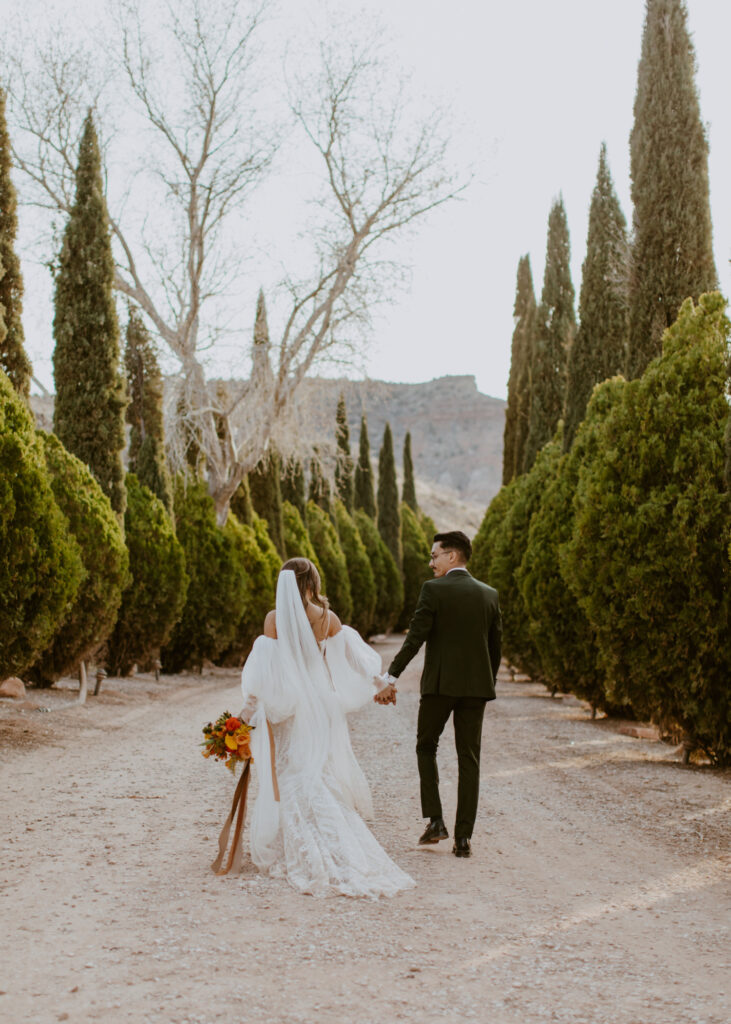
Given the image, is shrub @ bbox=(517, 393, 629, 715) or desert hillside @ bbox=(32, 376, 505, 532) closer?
shrub @ bbox=(517, 393, 629, 715)

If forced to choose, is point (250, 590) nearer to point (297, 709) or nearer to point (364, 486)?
point (297, 709)

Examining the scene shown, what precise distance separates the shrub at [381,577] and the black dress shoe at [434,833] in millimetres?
36697

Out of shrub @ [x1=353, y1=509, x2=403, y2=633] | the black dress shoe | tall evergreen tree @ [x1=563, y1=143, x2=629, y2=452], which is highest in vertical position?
tall evergreen tree @ [x1=563, y1=143, x2=629, y2=452]

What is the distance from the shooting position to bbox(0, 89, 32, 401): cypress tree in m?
13.0

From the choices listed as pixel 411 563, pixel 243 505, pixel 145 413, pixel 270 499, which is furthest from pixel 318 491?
pixel 411 563

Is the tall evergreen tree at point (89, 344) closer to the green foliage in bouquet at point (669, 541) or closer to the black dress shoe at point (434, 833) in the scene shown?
the green foliage in bouquet at point (669, 541)

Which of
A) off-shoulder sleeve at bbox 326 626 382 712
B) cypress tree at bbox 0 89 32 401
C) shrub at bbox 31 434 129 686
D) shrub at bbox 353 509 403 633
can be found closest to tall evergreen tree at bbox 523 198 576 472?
shrub at bbox 353 509 403 633

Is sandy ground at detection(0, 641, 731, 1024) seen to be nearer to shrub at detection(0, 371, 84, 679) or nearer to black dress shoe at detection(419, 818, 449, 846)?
black dress shoe at detection(419, 818, 449, 846)

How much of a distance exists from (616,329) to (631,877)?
16.6 m

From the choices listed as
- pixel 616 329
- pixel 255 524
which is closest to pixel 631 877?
pixel 616 329

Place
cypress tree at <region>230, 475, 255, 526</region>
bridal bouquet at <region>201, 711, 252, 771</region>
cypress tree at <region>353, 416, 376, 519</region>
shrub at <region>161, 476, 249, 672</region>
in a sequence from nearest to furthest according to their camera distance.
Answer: bridal bouquet at <region>201, 711, 252, 771</region>, shrub at <region>161, 476, 249, 672</region>, cypress tree at <region>230, 475, 255, 526</region>, cypress tree at <region>353, 416, 376, 519</region>

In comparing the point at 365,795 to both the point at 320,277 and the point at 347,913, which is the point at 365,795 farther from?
the point at 320,277

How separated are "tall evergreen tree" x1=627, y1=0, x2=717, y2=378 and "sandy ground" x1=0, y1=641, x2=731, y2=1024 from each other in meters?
7.11

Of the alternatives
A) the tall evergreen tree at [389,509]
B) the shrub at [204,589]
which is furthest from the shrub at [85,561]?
the tall evergreen tree at [389,509]
